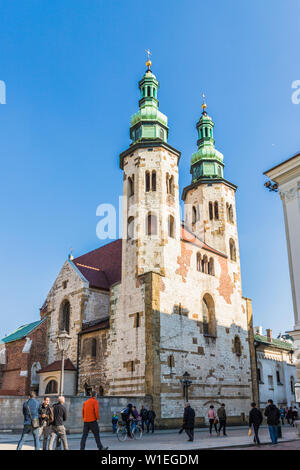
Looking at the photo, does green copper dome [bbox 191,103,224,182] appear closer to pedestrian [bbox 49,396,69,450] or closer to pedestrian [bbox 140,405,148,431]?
pedestrian [bbox 140,405,148,431]

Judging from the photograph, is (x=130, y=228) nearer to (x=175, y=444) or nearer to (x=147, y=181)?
(x=147, y=181)

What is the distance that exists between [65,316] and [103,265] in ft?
18.3

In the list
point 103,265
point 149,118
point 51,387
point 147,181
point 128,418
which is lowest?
point 128,418

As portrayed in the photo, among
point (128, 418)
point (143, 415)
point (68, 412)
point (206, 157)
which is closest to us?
point (128, 418)

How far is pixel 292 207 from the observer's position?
16.5m

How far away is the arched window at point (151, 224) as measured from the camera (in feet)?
94.6

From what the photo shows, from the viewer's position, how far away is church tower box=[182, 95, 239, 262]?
1414 inches

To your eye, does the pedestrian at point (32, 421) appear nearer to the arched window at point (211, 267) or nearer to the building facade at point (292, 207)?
the building facade at point (292, 207)

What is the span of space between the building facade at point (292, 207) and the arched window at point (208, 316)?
1428cm

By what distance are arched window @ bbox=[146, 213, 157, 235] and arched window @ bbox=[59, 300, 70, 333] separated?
29.7 ft

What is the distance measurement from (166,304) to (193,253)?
16.9 ft

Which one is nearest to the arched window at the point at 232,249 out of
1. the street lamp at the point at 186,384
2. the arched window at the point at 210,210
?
the arched window at the point at 210,210

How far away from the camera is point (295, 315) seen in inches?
606

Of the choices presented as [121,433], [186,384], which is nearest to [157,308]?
[186,384]
